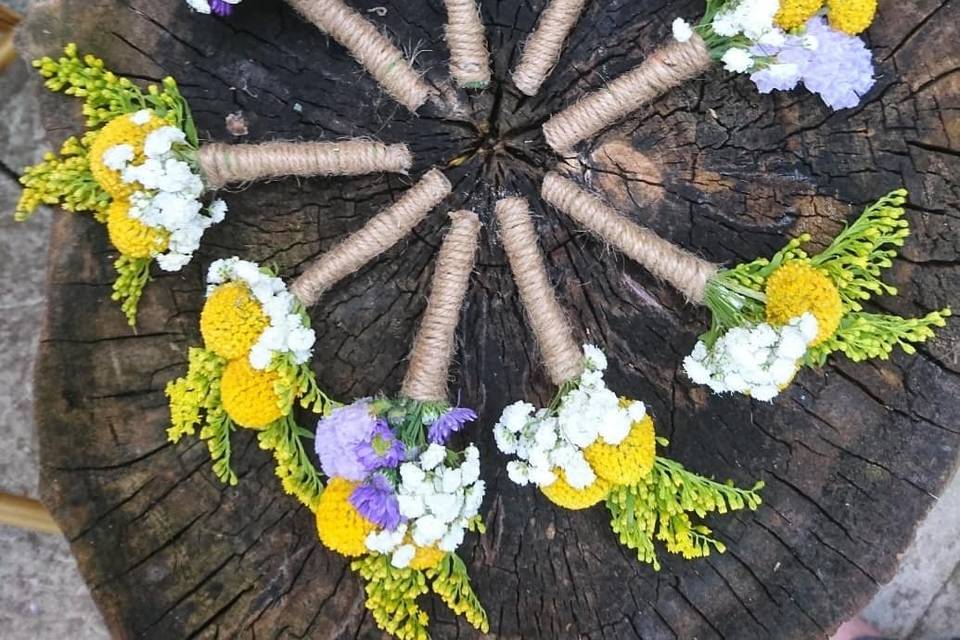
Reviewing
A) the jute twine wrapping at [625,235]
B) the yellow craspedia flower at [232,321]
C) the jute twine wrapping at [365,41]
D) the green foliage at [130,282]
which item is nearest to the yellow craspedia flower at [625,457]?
the jute twine wrapping at [625,235]

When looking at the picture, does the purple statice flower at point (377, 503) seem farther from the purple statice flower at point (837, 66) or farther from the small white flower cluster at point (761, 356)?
the purple statice flower at point (837, 66)

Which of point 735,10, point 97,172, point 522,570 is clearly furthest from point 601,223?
point 97,172

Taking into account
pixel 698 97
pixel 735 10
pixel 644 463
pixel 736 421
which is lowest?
pixel 644 463

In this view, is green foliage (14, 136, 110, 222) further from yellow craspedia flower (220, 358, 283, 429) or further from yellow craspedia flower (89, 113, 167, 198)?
yellow craspedia flower (220, 358, 283, 429)

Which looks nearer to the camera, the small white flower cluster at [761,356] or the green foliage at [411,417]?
the small white flower cluster at [761,356]

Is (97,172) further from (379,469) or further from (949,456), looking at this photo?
(949,456)

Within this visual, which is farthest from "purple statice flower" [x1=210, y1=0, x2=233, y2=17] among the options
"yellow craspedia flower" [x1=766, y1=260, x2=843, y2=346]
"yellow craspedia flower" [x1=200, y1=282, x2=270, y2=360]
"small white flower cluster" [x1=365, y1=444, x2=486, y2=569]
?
"yellow craspedia flower" [x1=766, y1=260, x2=843, y2=346]
